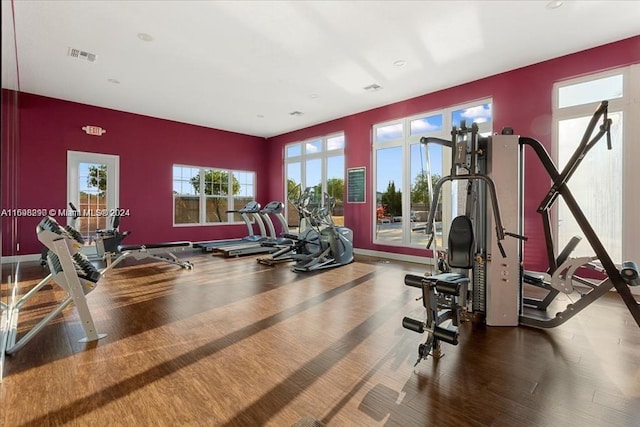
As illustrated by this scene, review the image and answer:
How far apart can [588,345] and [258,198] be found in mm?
8390

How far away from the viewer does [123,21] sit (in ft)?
12.3

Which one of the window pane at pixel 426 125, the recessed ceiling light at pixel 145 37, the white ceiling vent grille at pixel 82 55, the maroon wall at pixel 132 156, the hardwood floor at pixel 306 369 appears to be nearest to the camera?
the hardwood floor at pixel 306 369

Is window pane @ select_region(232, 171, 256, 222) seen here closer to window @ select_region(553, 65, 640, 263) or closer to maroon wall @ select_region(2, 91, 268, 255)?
maroon wall @ select_region(2, 91, 268, 255)

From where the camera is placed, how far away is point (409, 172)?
653 centimetres

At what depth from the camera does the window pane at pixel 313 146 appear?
8.41 m

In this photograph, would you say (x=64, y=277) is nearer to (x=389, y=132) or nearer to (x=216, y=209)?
(x=389, y=132)

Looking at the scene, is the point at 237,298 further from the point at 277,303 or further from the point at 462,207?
the point at 462,207

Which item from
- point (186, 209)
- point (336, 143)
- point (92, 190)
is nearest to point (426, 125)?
point (336, 143)

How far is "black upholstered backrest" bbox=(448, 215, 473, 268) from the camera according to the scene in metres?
2.85

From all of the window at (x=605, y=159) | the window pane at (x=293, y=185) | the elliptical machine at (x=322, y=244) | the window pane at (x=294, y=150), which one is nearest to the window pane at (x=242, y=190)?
the window pane at (x=293, y=185)

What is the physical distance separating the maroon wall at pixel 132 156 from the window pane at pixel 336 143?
2624 mm

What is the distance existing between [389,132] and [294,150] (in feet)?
10.4

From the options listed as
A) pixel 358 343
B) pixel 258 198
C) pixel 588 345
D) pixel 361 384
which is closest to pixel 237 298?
pixel 358 343

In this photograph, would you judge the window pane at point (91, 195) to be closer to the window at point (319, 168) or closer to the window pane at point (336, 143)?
the window at point (319, 168)
